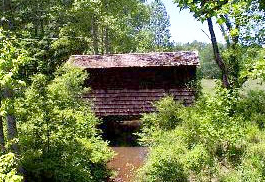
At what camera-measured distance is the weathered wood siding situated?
23594 mm

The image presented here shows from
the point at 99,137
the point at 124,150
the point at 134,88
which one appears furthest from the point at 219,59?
the point at 99,137

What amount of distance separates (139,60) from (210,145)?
31.5 feet

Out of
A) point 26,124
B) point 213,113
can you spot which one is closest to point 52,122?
point 26,124

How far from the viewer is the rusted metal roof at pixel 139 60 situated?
23.6m

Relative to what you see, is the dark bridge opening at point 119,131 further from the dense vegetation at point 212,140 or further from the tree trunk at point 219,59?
the tree trunk at point 219,59

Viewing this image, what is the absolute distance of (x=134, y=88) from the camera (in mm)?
23984

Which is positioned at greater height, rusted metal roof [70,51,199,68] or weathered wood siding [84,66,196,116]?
rusted metal roof [70,51,199,68]

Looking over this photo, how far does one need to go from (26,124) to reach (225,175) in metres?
7.48

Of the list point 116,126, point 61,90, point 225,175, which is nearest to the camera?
point 225,175

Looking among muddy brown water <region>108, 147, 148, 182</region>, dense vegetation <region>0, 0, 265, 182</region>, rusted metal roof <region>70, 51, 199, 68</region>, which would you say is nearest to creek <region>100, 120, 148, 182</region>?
muddy brown water <region>108, 147, 148, 182</region>

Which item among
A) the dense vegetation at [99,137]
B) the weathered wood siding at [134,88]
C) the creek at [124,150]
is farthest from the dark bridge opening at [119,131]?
the dense vegetation at [99,137]

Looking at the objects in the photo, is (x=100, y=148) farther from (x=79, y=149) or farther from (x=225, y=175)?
(x=225, y=175)

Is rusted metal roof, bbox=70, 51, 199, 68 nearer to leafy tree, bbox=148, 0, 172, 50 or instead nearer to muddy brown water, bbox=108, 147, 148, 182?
muddy brown water, bbox=108, 147, 148, 182

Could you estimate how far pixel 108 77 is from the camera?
2417 centimetres
